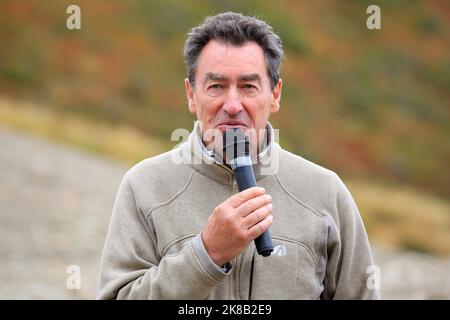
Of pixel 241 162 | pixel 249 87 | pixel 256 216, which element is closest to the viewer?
pixel 256 216

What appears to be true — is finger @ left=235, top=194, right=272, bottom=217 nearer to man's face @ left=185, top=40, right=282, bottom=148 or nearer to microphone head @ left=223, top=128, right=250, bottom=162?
microphone head @ left=223, top=128, right=250, bottom=162

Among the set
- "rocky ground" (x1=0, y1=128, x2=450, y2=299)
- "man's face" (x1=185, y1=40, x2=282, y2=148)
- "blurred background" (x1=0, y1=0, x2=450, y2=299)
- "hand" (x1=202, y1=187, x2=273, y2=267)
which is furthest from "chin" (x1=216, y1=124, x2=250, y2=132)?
"blurred background" (x1=0, y1=0, x2=450, y2=299)

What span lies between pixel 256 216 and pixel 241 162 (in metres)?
0.36

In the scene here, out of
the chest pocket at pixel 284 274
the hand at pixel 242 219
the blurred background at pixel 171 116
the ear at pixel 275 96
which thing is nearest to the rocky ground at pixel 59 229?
the blurred background at pixel 171 116

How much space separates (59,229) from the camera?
18547 millimetres

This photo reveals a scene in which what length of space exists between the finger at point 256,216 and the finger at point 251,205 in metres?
0.01

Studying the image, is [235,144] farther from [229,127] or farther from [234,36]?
[234,36]

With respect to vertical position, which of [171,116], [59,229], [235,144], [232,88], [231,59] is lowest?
[235,144]

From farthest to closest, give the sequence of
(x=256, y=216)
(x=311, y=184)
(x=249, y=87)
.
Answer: (x=311, y=184)
(x=249, y=87)
(x=256, y=216)

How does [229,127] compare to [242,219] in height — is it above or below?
above

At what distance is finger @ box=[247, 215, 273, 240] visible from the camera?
3.70 m

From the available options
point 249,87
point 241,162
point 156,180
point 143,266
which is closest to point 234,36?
point 249,87

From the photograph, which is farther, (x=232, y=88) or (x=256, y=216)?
(x=232, y=88)
